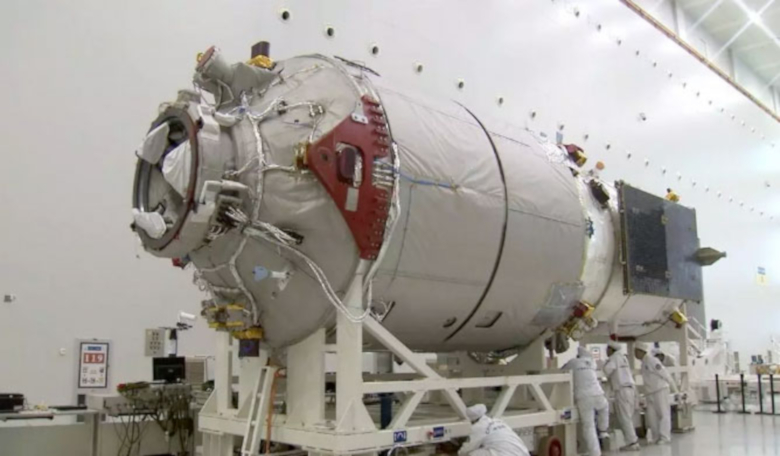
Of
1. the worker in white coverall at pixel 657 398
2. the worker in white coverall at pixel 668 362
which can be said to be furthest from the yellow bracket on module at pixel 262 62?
the worker in white coverall at pixel 668 362

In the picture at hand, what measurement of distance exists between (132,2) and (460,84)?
4.00 meters

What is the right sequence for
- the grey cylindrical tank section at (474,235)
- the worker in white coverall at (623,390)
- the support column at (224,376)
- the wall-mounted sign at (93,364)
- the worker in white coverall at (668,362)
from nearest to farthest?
the grey cylindrical tank section at (474,235)
the support column at (224,376)
the wall-mounted sign at (93,364)
the worker in white coverall at (623,390)
the worker in white coverall at (668,362)

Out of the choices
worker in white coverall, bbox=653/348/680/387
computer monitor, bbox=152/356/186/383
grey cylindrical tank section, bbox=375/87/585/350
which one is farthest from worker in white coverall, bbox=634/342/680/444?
computer monitor, bbox=152/356/186/383

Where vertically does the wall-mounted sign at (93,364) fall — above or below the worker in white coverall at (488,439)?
above

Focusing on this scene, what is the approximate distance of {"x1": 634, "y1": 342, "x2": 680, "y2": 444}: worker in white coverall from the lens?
22.6 ft

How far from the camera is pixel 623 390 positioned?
21.8ft

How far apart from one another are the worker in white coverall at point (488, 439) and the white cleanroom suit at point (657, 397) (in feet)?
11.2

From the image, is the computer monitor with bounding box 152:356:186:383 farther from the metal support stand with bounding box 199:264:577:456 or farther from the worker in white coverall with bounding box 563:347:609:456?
the worker in white coverall with bounding box 563:347:609:456

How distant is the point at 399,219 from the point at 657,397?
14.9 ft

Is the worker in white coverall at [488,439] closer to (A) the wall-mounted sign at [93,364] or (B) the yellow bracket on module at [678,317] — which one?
(A) the wall-mounted sign at [93,364]

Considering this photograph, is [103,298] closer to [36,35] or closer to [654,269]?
[36,35]

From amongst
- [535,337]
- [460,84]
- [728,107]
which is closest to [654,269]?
[535,337]

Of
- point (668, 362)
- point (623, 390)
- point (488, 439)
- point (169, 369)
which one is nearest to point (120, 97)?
point (169, 369)

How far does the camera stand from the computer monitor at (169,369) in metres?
5.05
